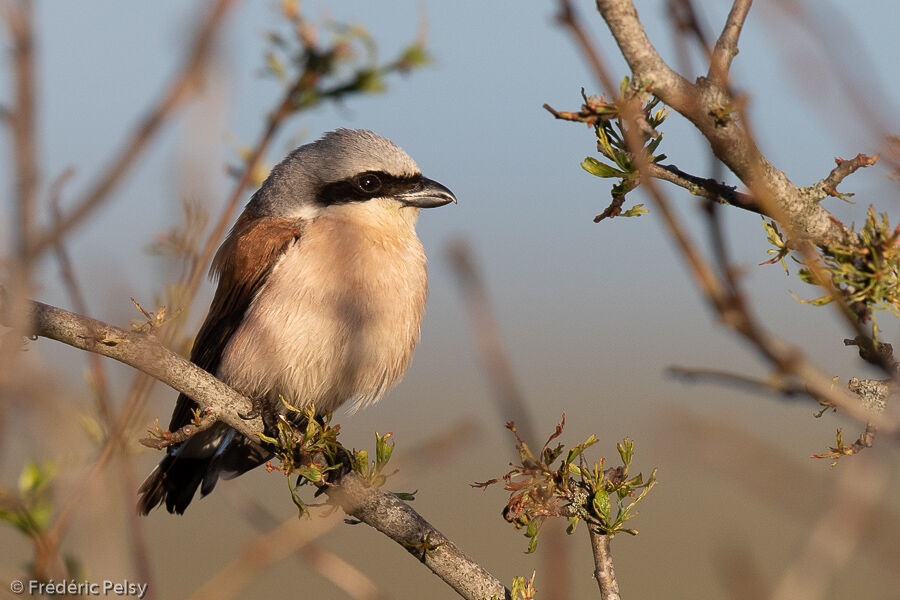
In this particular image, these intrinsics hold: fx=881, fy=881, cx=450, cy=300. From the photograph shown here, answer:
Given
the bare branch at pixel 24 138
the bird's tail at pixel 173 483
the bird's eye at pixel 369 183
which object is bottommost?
the bare branch at pixel 24 138

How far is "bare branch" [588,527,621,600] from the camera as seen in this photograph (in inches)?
93.4

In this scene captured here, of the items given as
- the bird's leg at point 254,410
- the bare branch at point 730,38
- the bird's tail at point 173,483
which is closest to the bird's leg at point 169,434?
the bird's leg at point 254,410

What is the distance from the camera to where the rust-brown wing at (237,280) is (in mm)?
4141

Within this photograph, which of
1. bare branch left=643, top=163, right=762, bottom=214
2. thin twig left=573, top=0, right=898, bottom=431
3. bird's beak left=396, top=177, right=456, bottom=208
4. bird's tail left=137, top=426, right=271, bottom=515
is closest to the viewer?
thin twig left=573, top=0, right=898, bottom=431

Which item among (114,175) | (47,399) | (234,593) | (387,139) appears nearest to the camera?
(114,175)

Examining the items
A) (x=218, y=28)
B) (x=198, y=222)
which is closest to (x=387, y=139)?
(x=198, y=222)

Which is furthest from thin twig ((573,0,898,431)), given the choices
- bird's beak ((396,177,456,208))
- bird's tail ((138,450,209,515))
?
bird's tail ((138,450,209,515))

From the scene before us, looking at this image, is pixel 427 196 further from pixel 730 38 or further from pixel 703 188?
pixel 730 38

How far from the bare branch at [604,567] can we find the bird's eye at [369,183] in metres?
2.47

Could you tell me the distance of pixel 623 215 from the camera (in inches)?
82.1

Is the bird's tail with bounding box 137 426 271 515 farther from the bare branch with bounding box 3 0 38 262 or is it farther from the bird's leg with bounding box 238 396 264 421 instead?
the bare branch with bounding box 3 0 38 262

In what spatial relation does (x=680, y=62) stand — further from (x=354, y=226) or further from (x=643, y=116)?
(x=354, y=226)

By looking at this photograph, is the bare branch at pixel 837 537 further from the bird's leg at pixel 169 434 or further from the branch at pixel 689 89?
the bird's leg at pixel 169 434

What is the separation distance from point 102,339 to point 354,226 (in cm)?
185
